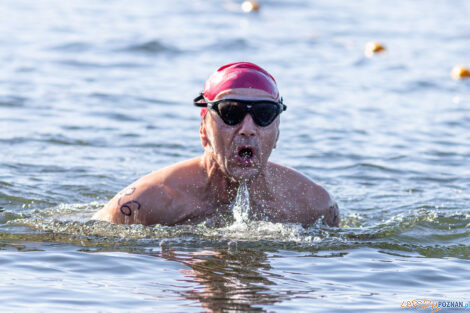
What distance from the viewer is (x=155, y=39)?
17672 mm

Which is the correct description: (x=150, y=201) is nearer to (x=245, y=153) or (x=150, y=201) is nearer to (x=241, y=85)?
(x=245, y=153)

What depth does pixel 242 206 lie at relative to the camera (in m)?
6.81

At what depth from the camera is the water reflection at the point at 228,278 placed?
5.30 m

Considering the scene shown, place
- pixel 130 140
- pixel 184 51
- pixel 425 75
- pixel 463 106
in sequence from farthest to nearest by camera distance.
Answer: pixel 184 51 → pixel 425 75 → pixel 463 106 → pixel 130 140

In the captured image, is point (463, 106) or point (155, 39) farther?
point (155, 39)

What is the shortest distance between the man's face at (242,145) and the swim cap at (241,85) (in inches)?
6.7

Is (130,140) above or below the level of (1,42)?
below

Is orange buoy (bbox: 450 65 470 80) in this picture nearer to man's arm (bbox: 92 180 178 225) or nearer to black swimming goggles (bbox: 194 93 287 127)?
black swimming goggles (bbox: 194 93 287 127)

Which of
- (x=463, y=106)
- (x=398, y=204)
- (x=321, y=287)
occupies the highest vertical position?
(x=463, y=106)

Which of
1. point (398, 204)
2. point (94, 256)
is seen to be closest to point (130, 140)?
point (398, 204)

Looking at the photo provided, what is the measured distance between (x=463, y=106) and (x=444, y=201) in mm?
5336

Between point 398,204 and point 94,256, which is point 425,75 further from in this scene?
point 94,256

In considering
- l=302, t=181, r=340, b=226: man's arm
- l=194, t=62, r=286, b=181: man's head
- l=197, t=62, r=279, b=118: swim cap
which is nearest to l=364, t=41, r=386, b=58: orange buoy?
l=302, t=181, r=340, b=226: man's arm

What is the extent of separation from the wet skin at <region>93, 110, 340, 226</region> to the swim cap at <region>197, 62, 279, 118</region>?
164 mm
